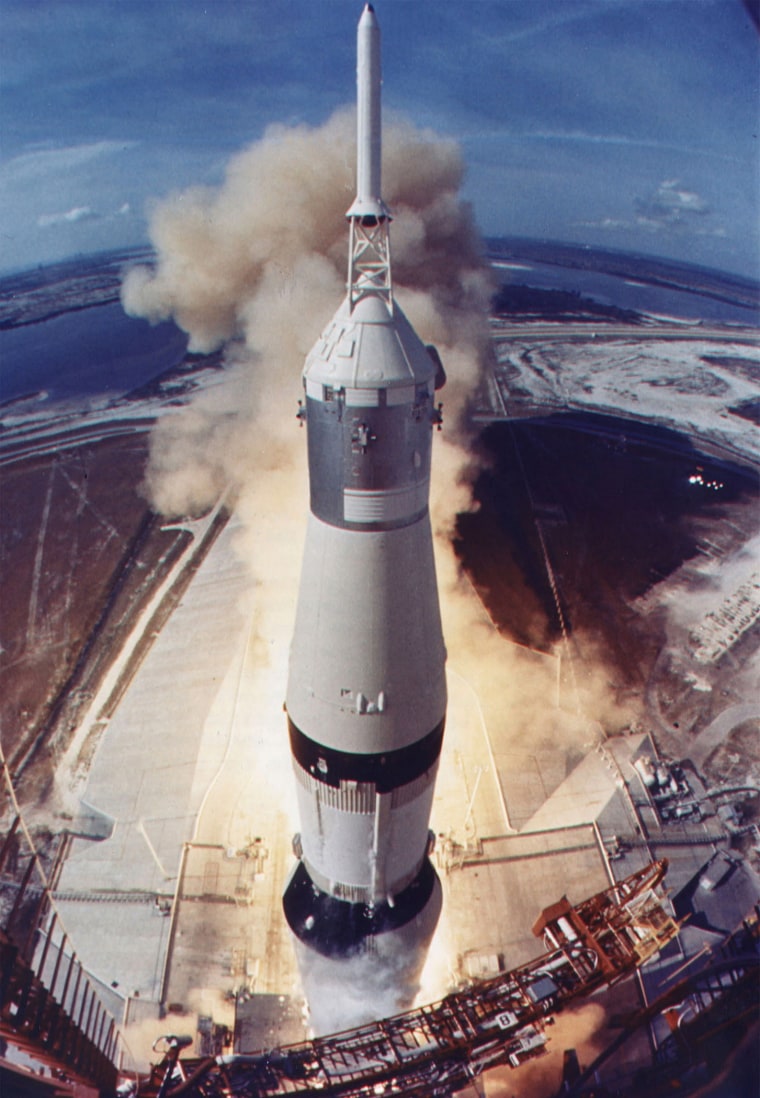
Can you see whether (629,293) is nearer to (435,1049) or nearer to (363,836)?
(363,836)

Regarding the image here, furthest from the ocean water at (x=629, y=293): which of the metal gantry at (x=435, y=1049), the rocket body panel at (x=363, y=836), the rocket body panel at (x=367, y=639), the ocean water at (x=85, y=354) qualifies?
the rocket body panel at (x=367, y=639)

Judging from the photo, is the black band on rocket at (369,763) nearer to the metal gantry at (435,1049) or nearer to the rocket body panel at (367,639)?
the rocket body panel at (367,639)

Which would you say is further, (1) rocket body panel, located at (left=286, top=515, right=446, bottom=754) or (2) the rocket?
(1) rocket body panel, located at (left=286, top=515, right=446, bottom=754)

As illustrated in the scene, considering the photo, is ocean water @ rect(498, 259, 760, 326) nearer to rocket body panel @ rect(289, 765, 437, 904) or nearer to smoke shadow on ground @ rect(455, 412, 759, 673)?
smoke shadow on ground @ rect(455, 412, 759, 673)

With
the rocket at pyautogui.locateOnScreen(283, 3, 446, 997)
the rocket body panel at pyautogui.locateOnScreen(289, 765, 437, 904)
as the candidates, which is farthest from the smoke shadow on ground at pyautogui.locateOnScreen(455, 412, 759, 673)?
the rocket at pyautogui.locateOnScreen(283, 3, 446, 997)

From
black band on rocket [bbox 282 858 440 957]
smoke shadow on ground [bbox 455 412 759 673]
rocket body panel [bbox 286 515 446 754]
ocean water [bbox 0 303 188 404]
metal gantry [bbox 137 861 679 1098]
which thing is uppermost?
ocean water [bbox 0 303 188 404]

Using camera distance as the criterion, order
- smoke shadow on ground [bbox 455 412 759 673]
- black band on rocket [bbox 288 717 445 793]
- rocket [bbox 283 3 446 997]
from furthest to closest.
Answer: smoke shadow on ground [bbox 455 412 759 673], black band on rocket [bbox 288 717 445 793], rocket [bbox 283 3 446 997]
